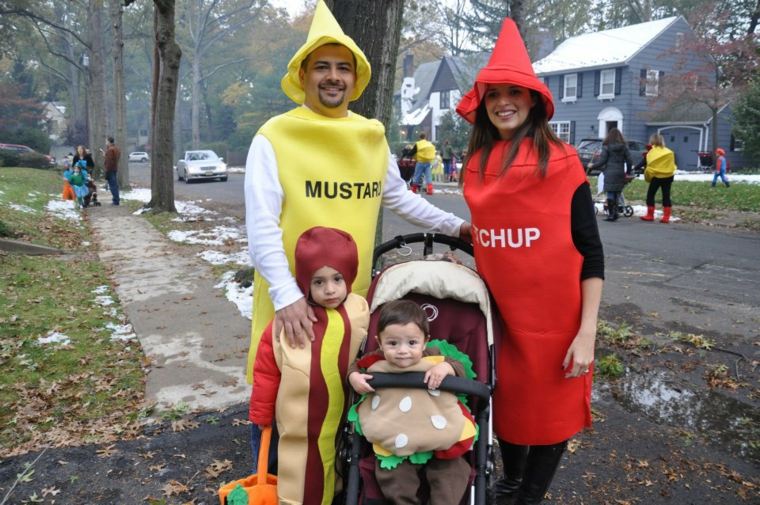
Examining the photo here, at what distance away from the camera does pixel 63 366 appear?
4898mm

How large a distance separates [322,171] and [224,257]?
23.2 feet

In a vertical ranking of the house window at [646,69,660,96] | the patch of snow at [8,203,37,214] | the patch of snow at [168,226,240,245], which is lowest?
the patch of snow at [168,226,240,245]

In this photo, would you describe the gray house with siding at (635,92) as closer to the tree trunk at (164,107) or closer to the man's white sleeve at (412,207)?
the tree trunk at (164,107)

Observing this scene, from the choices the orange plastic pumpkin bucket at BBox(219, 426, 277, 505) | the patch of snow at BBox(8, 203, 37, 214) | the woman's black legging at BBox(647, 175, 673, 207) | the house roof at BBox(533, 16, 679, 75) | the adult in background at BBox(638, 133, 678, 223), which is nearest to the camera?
the orange plastic pumpkin bucket at BBox(219, 426, 277, 505)

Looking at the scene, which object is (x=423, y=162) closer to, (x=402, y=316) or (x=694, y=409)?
(x=694, y=409)

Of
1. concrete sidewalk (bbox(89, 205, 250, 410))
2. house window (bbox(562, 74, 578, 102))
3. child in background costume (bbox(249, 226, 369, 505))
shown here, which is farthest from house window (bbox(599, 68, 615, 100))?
child in background costume (bbox(249, 226, 369, 505))

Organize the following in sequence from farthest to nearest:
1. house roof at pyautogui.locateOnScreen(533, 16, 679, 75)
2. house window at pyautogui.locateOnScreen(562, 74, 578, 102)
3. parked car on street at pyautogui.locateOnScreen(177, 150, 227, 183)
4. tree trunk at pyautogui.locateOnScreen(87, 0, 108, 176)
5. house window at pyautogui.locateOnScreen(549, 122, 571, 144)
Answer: house window at pyautogui.locateOnScreen(549, 122, 571, 144) < house window at pyautogui.locateOnScreen(562, 74, 578, 102) < house roof at pyautogui.locateOnScreen(533, 16, 679, 75) < parked car on street at pyautogui.locateOnScreen(177, 150, 227, 183) < tree trunk at pyautogui.locateOnScreen(87, 0, 108, 176)

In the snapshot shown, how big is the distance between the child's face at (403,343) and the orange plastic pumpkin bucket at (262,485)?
0.70 metres

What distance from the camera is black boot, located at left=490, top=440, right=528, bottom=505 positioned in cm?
298

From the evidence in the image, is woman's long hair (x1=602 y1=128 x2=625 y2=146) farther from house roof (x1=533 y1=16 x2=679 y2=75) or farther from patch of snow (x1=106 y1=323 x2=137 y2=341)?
house roof (x1=533 y1=16 x2=679 y2=75)

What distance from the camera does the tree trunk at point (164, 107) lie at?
13.4 meters

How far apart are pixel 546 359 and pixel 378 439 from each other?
81 cm

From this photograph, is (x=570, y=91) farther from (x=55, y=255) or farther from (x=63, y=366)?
(x=63, y=366)

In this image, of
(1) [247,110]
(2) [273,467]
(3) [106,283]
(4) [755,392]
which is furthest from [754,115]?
(1) [247,110]
